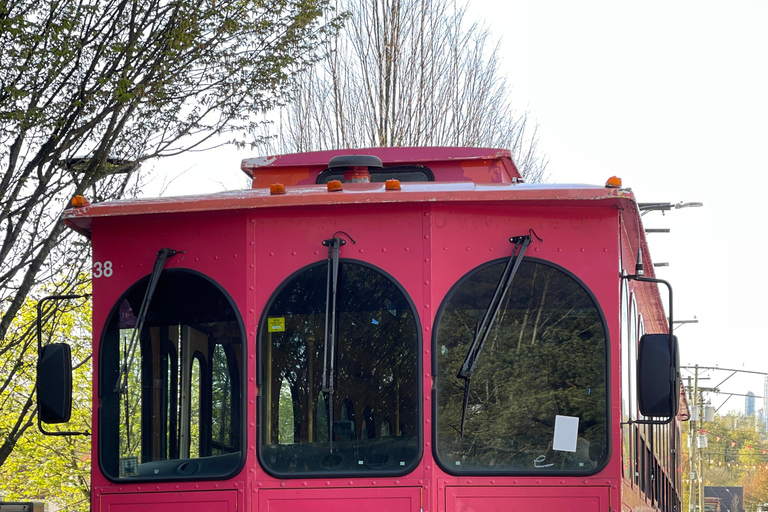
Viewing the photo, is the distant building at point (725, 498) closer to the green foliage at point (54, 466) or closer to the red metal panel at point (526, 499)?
the green foliage at point (54, 466)

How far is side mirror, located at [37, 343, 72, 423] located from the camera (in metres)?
4.74

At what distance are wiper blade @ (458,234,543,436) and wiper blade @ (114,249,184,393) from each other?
4.93 feet

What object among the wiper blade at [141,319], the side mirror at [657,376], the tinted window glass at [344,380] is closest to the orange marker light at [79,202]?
the wiper blade at [141,319]

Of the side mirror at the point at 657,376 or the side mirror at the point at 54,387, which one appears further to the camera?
the side mirror at the point at 54,387

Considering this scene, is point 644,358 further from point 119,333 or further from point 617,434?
point 119,333

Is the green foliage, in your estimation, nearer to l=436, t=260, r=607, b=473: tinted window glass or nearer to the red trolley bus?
the red trolley bus

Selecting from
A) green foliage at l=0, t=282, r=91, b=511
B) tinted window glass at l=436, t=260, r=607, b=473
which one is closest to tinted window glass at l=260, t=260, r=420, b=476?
tinted window glass at l=436, t=260, r=607, b=473

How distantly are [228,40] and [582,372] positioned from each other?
5.02 meters

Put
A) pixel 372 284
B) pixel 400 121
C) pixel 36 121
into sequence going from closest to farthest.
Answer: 1. pixel 372 284
2. pixel 36 121
3. pixel 400 121

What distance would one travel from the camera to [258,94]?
8.75 metres

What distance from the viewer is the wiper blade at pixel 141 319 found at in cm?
474

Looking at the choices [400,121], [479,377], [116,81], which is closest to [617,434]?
[479,377]

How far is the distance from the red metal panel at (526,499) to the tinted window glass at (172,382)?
1.06 metres

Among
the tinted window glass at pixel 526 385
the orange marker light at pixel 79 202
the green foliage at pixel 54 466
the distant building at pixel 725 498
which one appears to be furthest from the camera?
the distant building at pixel 725 498
